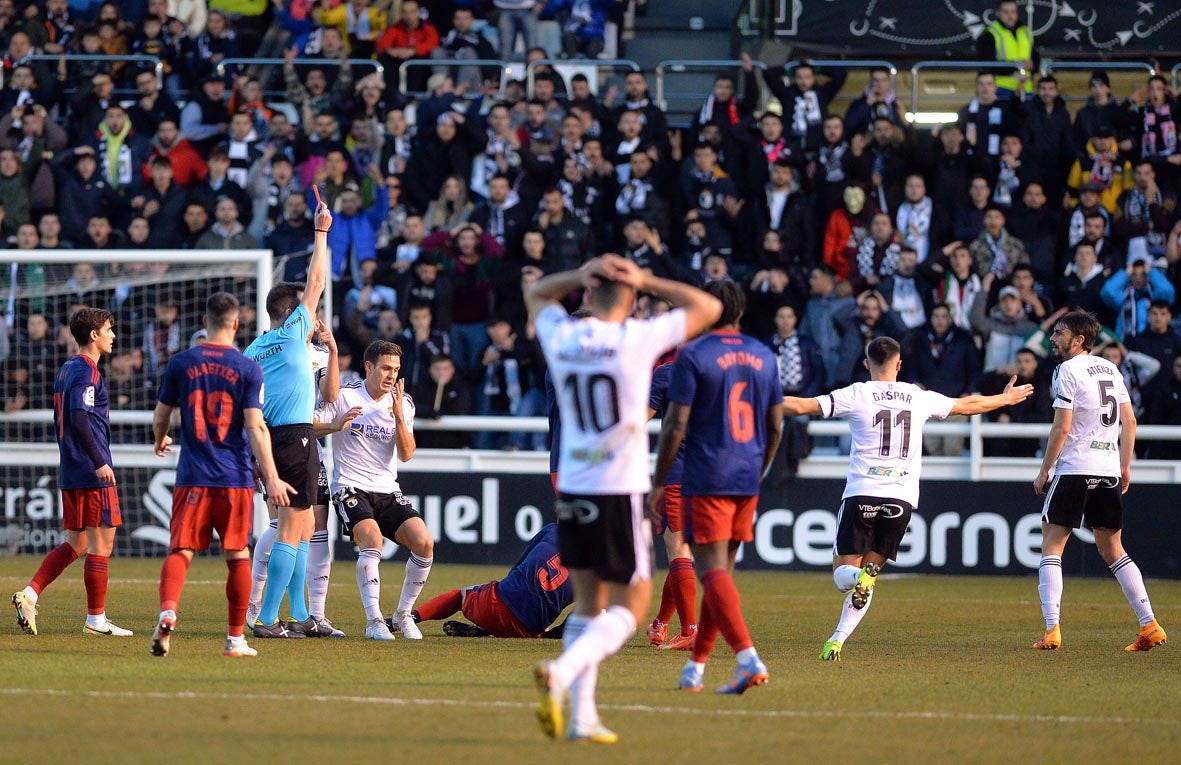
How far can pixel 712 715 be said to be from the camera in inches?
282

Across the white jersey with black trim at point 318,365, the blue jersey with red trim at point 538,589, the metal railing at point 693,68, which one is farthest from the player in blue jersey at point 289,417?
the metal railing at point 693,68

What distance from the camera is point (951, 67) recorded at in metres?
20.6

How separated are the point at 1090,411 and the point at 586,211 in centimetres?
867

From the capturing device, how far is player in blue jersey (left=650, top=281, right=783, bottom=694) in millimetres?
7844

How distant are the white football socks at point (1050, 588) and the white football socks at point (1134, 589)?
0.13ft

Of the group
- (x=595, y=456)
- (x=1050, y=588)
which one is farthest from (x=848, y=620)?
(x=595, y=456)

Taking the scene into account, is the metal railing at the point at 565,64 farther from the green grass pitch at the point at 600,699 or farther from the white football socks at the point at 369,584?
the white football socks at the point at 369,584

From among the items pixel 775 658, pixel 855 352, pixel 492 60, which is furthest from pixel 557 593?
pixel 492 60

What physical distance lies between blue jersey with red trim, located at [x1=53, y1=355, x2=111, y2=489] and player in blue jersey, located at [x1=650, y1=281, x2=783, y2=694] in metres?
4.19

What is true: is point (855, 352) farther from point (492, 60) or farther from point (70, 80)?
point (70, 80)

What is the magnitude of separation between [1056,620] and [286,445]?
5081mm

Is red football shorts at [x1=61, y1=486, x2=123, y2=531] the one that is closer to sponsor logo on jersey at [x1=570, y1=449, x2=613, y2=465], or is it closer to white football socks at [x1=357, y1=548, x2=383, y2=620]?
white football socks at [x1=357, y1=548, x2=383, y2=620]

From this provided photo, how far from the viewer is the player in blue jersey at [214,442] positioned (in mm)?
8969

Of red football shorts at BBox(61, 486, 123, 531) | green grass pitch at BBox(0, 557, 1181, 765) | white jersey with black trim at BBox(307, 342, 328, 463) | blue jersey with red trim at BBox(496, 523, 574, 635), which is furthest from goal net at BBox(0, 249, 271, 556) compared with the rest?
blue jersey with red trim at BBox(496, 523, 574, 635)
